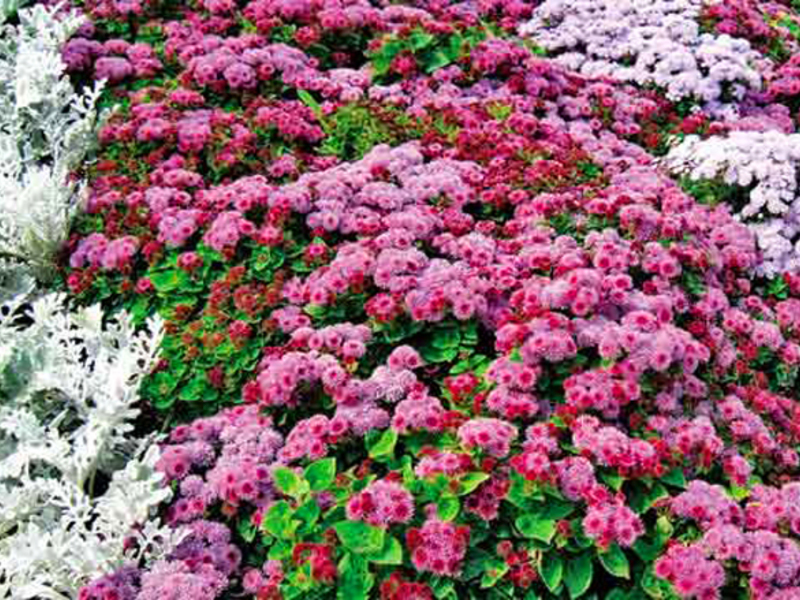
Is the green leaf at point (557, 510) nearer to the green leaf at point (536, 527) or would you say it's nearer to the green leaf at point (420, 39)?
the green leaf at point (536, 527)

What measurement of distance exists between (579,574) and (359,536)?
0.74 m

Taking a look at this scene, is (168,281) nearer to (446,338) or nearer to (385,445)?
(446,338)

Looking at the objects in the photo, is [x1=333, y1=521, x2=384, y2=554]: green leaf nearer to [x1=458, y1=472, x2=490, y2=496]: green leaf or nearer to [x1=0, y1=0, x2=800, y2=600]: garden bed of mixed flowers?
[x1=0, y1=0, x2=800, y2=600]: garden bed of mixed flowers

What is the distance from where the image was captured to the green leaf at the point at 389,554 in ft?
9.99

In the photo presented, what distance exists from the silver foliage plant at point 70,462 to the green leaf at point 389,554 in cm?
71

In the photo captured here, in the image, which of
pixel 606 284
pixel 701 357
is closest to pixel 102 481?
pixel 606 284

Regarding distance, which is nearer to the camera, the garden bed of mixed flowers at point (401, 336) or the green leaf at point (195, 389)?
the garden bed of mixed flowers at point (401, 336)

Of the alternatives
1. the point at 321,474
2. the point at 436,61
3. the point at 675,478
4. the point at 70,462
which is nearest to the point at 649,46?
the point at 436,61

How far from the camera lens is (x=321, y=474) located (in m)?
3.36

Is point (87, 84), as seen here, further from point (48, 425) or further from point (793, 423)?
point (793, 423)

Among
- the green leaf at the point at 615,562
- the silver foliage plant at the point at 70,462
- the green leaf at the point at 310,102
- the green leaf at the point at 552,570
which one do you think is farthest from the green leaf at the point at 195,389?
the green leaf at the point at 310,102

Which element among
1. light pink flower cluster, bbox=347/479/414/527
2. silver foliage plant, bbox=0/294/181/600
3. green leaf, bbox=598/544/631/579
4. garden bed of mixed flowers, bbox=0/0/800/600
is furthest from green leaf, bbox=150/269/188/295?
green leaf, bbox=598/544/631/579

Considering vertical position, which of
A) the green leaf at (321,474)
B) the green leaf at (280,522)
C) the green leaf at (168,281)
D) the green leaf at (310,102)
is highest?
the green leaf at (310,102)

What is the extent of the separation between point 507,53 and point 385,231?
214 cm
